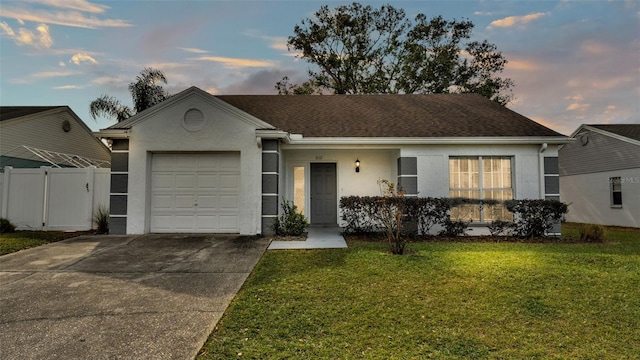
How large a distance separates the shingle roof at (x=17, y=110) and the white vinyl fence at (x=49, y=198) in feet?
18.8

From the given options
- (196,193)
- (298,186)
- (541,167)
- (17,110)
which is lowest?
(196,193)

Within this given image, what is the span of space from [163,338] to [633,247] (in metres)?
10.4

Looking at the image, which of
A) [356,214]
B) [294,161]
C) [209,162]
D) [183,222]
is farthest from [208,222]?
[356,214]

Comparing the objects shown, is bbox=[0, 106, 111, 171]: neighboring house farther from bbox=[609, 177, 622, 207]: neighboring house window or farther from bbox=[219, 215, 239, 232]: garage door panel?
bbox=[609, 177, 622, 207]: neighboring house window

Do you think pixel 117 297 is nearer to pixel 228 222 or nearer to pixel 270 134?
pixel 228 222

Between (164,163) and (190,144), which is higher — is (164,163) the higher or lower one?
the lower one

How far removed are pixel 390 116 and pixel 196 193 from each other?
7.02 metres

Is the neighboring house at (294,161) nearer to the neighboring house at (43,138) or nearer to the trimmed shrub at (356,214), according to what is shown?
the trimmed shrub at (356,214)

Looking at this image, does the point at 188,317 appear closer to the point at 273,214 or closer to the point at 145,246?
the point at 145,246

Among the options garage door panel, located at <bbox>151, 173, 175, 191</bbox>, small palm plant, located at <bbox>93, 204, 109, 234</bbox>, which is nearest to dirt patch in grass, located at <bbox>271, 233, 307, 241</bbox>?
garage door panel, located at <bbox>151, 173, 175, 191</bbox>

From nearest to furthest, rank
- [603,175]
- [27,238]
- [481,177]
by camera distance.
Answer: [27,238], [481,177], [603,175]

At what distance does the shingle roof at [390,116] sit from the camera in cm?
999

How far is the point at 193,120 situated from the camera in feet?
29.1

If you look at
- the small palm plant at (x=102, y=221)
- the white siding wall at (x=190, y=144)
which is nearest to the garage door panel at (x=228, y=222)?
the white siding wall at (x=190, y=144)
